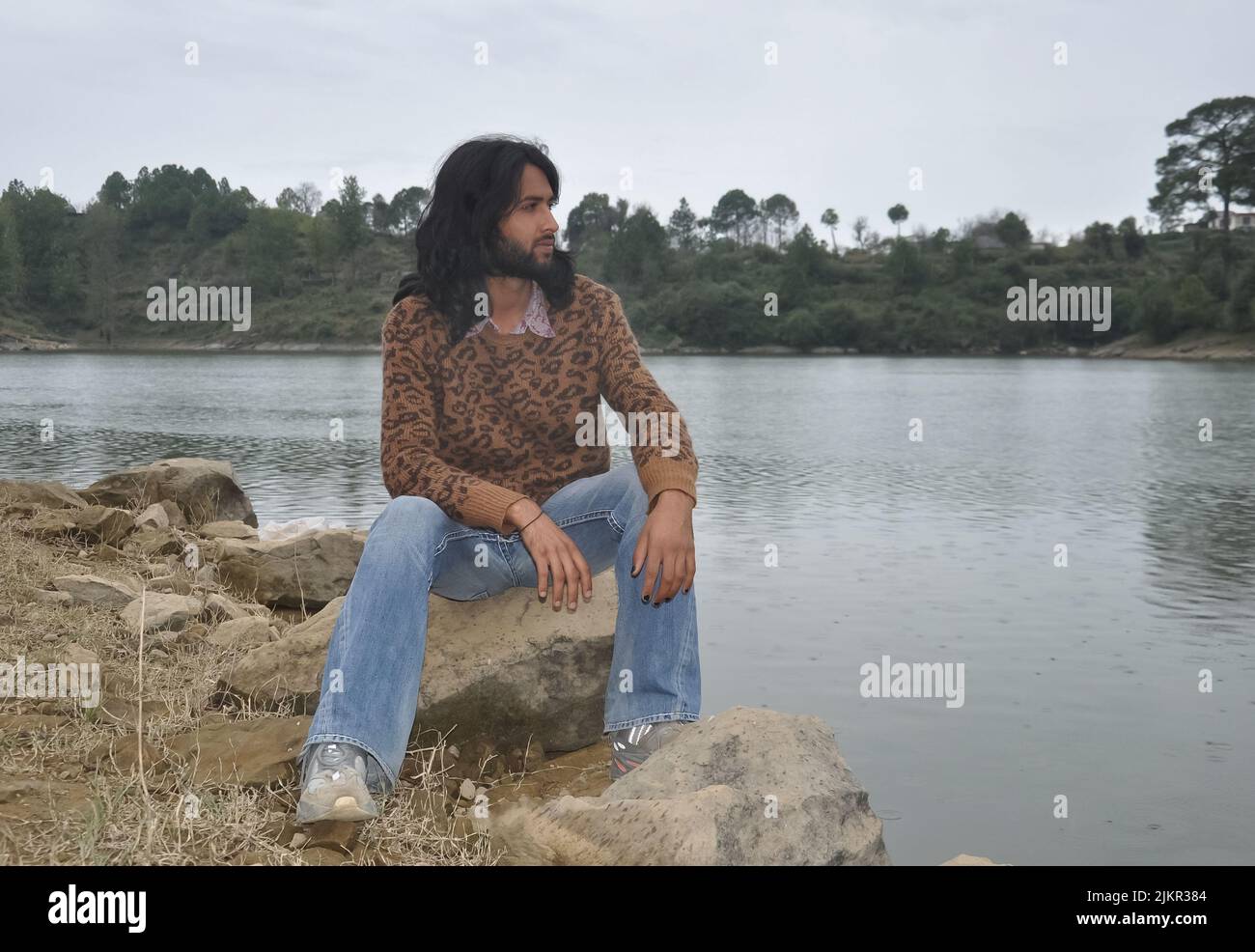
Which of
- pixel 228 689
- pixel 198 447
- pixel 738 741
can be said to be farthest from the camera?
pixel 198 447

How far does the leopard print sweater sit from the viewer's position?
416cm

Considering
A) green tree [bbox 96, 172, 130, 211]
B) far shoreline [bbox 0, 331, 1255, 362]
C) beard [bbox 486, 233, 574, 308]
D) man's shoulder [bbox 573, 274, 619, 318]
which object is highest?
green tree [bbox 96, 172, 130, 211]

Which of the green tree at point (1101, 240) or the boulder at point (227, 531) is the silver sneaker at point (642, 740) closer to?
the boulder at point (227, 531)

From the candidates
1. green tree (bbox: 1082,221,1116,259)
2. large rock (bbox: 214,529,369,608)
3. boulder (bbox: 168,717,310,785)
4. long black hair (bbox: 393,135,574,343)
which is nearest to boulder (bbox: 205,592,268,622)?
large rock (bbox: 214,529,369,608)

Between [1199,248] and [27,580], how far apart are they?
9875cm

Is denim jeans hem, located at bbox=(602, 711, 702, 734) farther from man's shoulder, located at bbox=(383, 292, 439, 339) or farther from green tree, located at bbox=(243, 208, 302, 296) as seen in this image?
green tree, located at bbox=(243, 208, 302, 296)

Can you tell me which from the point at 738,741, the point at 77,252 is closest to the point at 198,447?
the point at 738,741

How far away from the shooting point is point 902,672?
7973 millimetres

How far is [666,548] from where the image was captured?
3879mm

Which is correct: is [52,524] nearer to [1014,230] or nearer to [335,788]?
[335,788]

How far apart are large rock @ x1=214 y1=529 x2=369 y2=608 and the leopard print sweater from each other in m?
3.77

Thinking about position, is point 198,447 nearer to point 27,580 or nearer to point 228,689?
point 27,580
